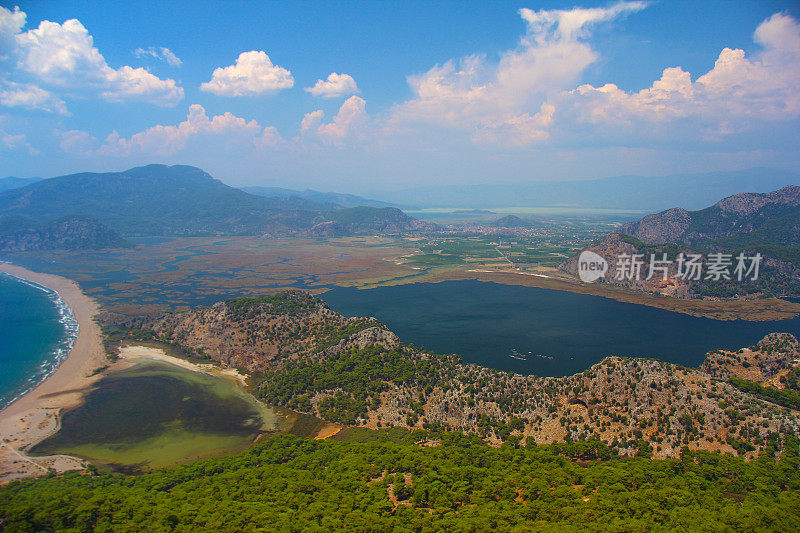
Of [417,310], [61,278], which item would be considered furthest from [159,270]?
[417,310]

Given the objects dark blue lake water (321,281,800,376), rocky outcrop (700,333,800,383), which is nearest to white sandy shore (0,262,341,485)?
dark blue lake water (321,281,800,376)

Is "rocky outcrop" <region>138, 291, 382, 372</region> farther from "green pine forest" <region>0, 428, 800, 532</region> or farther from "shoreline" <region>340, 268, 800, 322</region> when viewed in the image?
"shoreline" <region>340, 268, 800, 322</region>

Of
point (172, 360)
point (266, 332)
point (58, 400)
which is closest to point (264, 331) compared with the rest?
point (266, 332)

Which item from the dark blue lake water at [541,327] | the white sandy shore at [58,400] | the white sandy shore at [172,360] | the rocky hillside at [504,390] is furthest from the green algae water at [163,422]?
the dark blue lake water at [541,327]

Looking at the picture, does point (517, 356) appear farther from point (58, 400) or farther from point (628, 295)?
point (58, 400)

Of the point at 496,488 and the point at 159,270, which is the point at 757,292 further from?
the point at 159,270

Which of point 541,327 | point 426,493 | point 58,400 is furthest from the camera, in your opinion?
point 541,327
